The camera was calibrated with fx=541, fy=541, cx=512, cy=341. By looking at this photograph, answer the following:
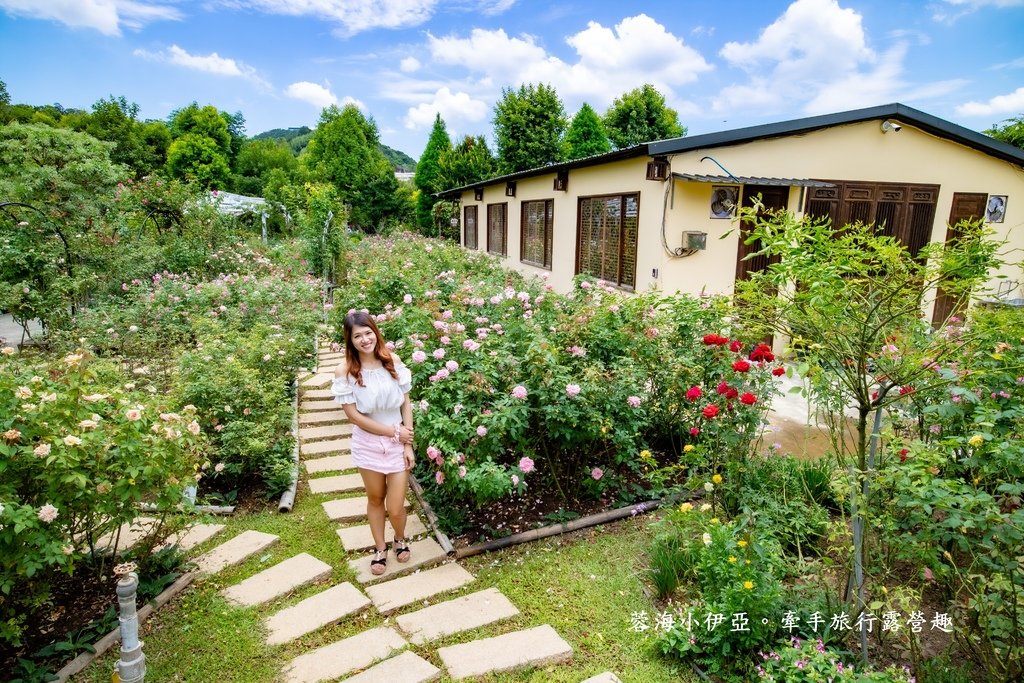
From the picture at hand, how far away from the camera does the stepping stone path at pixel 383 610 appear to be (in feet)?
8.15

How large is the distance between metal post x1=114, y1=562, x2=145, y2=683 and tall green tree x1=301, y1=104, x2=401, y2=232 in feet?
74.3

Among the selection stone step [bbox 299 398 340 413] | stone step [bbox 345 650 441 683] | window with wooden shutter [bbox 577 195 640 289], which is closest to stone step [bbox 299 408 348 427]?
stone step [bbox 299 398 340 413]

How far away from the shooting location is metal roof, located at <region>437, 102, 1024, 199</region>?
7008mm

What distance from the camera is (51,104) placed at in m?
38.0

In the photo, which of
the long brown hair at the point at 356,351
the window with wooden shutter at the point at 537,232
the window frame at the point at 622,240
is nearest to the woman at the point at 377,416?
the long brown hair at the point at 356,351

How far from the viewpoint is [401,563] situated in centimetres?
338

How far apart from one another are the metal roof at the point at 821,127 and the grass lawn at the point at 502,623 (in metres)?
4.98

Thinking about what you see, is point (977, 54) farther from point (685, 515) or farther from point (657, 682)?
point (657, 682)

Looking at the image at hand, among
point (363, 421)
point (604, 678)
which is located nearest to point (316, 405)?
point (363, 421)

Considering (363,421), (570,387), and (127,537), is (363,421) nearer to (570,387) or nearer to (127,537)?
(570,387)

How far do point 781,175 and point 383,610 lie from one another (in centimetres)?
772

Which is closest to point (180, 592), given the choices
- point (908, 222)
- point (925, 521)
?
point (925, 521)

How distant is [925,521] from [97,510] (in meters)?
3.59

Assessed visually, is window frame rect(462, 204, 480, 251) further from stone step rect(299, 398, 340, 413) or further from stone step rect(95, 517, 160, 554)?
stone step rect(95, 517, 160, 554)
